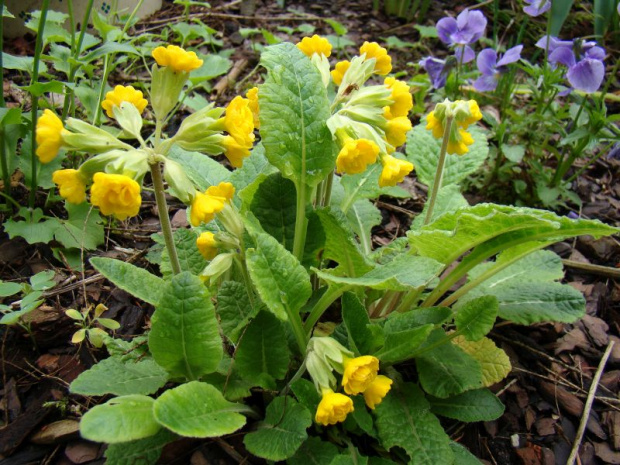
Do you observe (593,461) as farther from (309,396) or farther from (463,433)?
(309,396)

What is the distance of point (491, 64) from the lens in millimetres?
3334

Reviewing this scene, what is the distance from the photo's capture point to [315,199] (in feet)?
7.03

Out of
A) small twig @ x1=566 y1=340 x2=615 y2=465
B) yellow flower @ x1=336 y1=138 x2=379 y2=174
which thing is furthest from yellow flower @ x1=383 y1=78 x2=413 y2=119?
small twig @ x1=566 y1=340 x2=615 y2=465

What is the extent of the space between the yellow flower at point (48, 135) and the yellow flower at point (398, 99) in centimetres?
98

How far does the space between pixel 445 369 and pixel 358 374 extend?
46 cm

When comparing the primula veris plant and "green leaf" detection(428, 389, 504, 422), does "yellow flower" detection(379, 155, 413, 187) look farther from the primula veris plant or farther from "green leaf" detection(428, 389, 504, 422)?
"green leaf" detection(428, 389, 504, 422)

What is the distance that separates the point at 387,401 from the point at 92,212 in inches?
59.4

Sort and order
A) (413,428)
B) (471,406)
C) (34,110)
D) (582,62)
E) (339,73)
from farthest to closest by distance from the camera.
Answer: (582,62)
(34,110)
(339,73)
(471,406)
(413,428)

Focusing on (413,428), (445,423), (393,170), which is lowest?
(445,423)

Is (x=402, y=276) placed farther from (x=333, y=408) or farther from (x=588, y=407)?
(x=588, y=407)

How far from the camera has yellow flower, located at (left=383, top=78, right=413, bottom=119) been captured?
1.84 meters


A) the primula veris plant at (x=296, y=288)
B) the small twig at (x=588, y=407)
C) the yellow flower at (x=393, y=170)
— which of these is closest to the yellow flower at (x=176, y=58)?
the primula veris plant at (x=296, y=288)

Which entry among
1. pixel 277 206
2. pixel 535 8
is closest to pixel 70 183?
pixel 277 206

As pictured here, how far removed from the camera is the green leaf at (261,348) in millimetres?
1750
